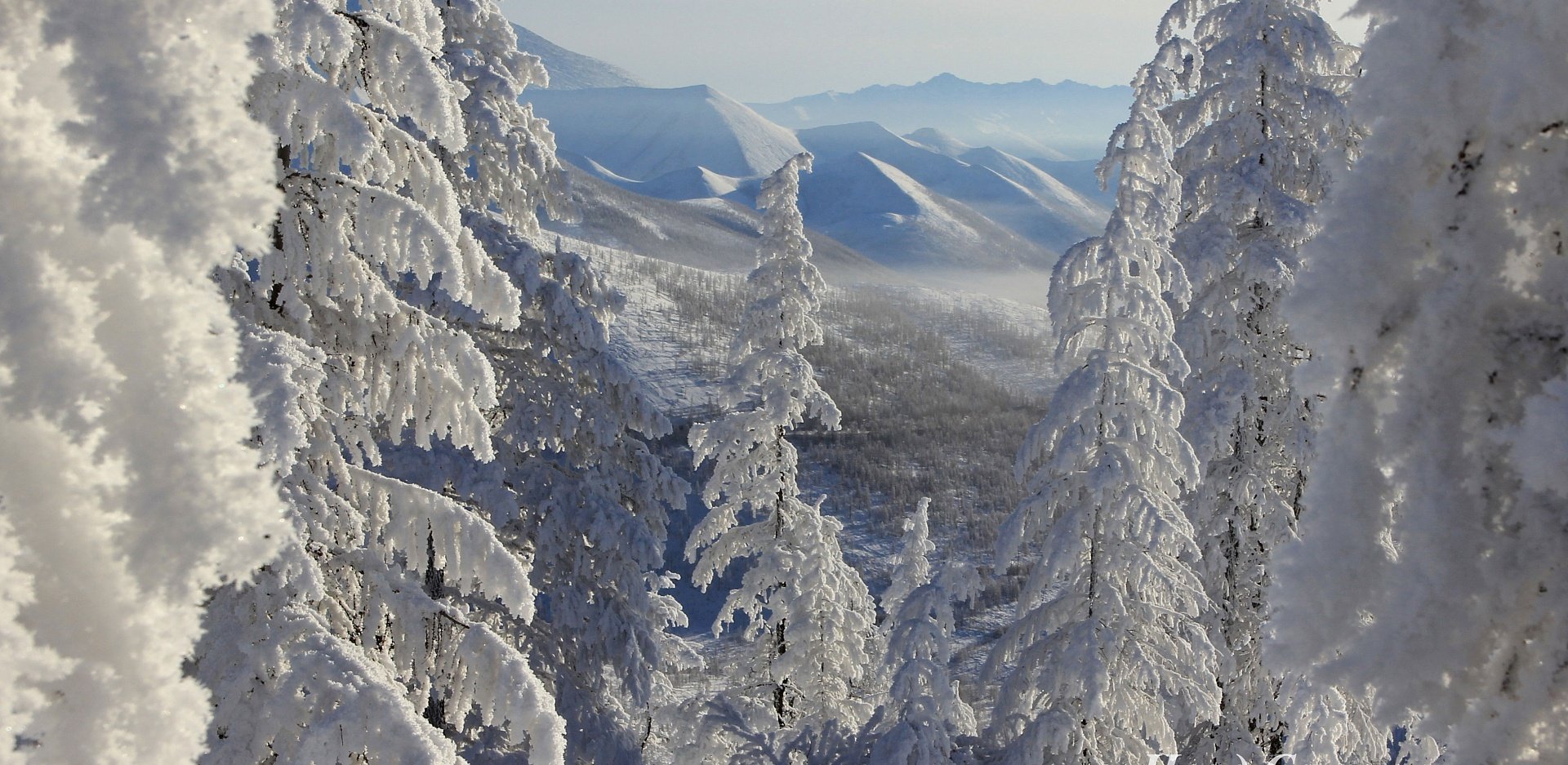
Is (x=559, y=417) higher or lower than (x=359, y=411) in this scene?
lower

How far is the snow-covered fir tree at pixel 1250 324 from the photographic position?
36.7ft

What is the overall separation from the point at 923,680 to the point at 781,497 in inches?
158

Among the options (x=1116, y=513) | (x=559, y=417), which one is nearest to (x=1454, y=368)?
(x=1116, y=513)

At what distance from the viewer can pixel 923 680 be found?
9.15 meters

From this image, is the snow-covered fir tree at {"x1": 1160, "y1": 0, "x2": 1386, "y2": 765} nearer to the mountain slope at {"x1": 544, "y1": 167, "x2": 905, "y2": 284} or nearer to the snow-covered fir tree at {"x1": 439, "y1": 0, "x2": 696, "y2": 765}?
the snow-covered fir tree at {"x1": 439, "y1": 0, "x2": 696, "y2": 765}

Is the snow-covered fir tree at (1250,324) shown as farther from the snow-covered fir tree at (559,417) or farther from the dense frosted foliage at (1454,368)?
the dense frosted foliage at (1454,368)

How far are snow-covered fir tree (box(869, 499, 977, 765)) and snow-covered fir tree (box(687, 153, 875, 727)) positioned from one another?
7.41ft

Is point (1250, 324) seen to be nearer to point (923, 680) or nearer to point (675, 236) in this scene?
point (923, 680)

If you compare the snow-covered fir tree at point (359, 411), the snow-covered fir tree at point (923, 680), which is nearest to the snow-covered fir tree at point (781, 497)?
the snow-covered fir tree at point (923, 680)

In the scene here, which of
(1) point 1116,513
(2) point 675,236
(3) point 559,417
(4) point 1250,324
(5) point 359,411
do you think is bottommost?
(2) point 675,236

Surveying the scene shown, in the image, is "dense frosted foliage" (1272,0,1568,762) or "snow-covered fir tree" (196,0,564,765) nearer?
"dense frosted foliage" (1272,0,1568,762)

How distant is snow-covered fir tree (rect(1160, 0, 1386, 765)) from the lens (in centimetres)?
1118

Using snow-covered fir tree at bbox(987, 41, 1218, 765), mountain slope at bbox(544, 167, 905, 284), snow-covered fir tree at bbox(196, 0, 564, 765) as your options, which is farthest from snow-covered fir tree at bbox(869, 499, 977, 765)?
mountain slope at bbox(544, 167, 905, 284)

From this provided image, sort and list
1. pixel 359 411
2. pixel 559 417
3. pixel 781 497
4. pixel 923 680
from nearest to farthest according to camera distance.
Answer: pixel 359 411 < pixel 923 680 < pixel 559 417 < pixel 781 497
